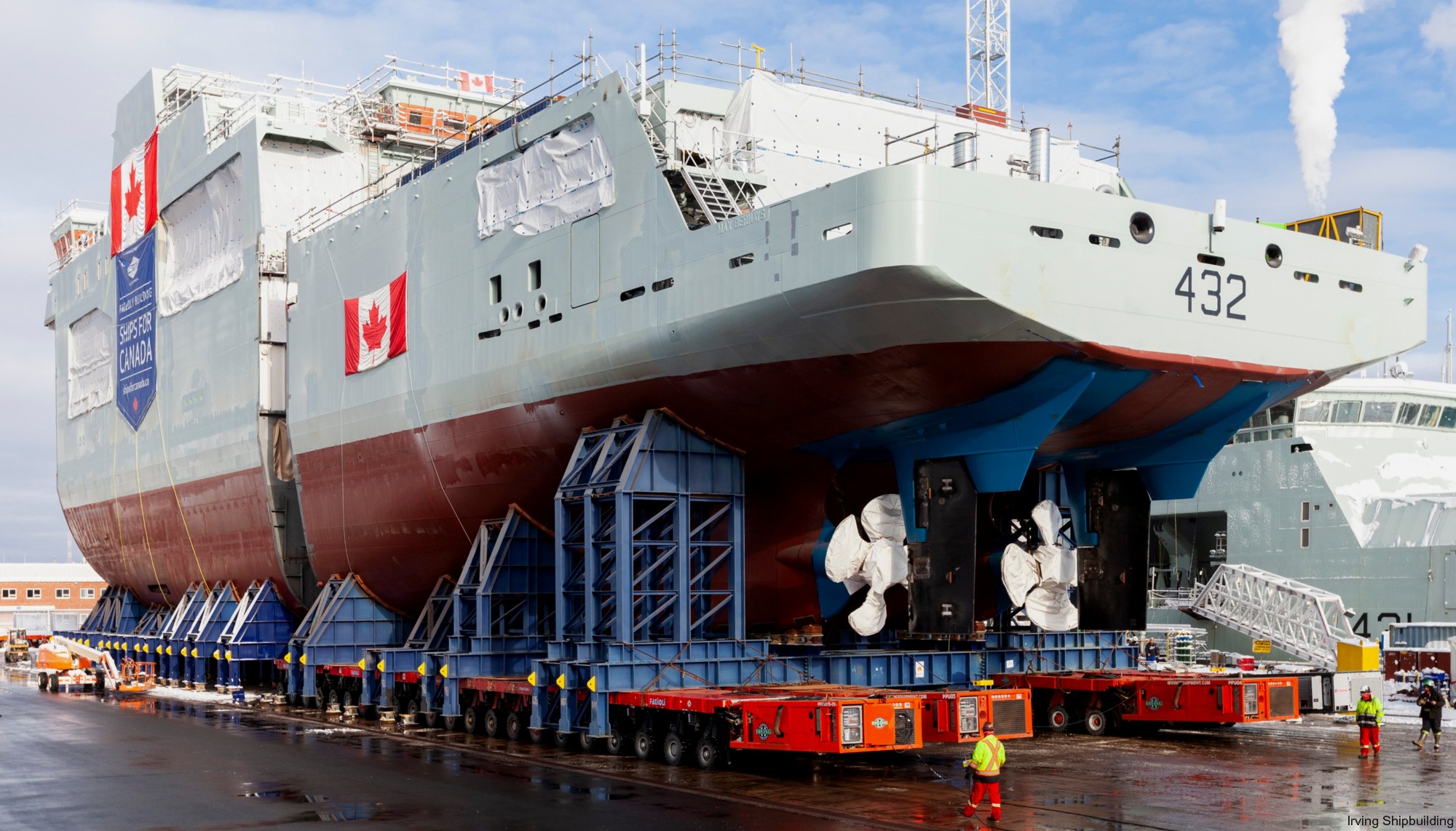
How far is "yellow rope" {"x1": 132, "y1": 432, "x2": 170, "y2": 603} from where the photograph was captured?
3856 centimetres

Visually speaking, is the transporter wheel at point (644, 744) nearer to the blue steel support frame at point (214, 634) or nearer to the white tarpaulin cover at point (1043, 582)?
the white tarpaulin cover at point (1043, 582)

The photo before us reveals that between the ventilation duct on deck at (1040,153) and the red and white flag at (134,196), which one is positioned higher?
the red and white flag at (134,196)

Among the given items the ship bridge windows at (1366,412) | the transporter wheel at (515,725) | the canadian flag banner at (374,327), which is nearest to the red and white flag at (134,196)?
the canadian flag banner at (374,327)

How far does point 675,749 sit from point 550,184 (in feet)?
29.4

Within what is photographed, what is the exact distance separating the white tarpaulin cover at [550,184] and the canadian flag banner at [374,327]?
3.43m

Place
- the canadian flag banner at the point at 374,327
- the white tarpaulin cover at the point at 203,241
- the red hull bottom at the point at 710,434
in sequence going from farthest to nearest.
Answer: the white tarpaulin cover at the point at 203,241 → the canadian flag banner at the point at 374,327 → the red hull bottom at the point at 710,434

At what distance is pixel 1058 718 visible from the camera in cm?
2155

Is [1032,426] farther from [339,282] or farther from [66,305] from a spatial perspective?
[66,305]

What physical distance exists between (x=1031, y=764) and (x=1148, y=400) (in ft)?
16.4

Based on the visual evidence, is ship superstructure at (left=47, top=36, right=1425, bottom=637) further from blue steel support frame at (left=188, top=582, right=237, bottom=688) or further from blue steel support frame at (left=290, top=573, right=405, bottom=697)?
blue steel support frame at (left=188, top=582, right=237, bottom=688)

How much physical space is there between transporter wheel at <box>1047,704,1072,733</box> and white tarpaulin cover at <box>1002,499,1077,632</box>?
1792mm

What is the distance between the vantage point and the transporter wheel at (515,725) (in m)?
21.1

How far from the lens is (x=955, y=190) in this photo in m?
15.6

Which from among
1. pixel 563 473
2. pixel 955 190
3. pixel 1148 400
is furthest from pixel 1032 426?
pixel 563 473
